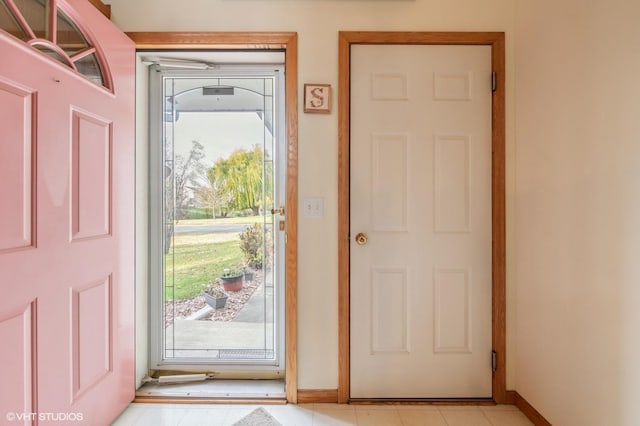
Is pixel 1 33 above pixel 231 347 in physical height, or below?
above

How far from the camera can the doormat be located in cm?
177

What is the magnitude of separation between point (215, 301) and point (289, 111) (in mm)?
1356

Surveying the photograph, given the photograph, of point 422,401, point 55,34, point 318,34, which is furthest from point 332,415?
point 55,34

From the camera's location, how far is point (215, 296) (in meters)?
2.35

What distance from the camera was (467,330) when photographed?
6.50 feet

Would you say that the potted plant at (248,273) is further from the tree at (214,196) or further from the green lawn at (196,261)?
the tree at (214,196)

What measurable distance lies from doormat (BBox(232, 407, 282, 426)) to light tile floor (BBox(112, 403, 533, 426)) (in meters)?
0.03

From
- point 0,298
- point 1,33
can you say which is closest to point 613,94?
point 1,33

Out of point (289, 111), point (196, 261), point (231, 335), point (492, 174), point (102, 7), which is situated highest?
point (102, 7)

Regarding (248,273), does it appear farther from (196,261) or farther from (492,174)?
(492,174)

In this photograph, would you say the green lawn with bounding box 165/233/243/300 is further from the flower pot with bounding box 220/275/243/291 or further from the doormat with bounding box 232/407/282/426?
the doormat with bounding box 232/407/282/426

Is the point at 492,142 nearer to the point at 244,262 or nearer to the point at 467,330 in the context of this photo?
the point at 467,330

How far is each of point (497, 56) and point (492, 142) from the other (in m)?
0.49

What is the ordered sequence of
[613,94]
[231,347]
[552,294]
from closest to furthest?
[613,94] < [552,294] < [231,347]
